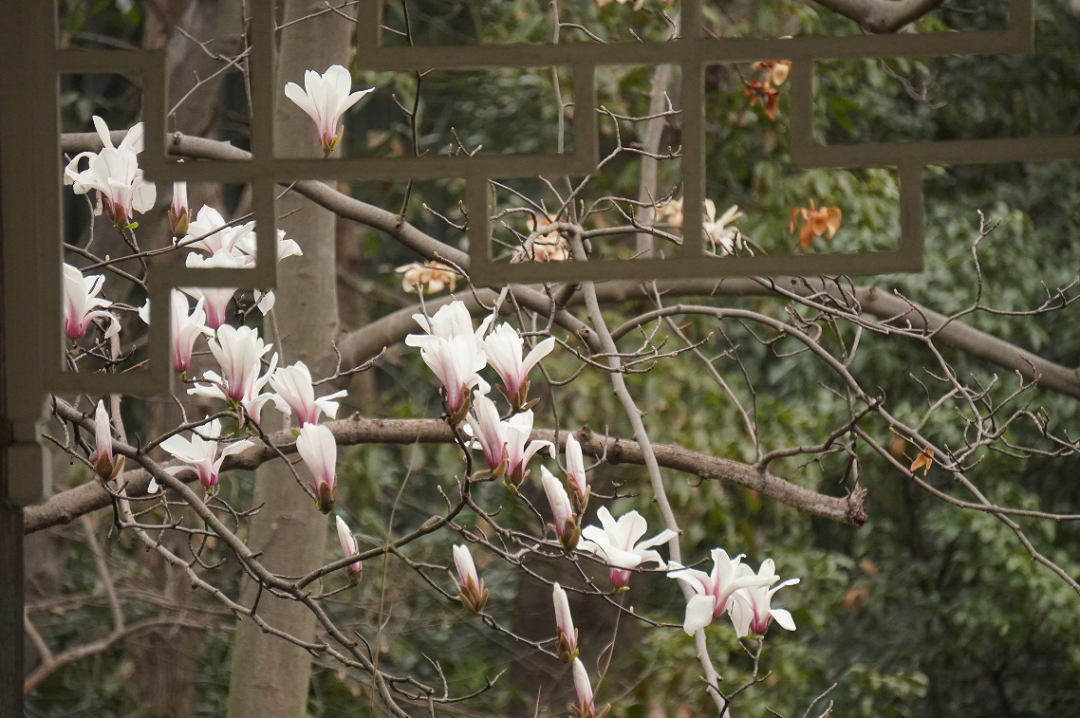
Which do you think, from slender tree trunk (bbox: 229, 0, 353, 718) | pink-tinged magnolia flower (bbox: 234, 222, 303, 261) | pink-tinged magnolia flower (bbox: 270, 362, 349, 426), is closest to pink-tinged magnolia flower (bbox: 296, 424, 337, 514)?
pink-tinged magnolia flower (bbox: 270, 362, 349, 426)

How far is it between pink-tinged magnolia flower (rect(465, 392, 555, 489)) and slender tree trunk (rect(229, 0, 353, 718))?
1085 millimetres

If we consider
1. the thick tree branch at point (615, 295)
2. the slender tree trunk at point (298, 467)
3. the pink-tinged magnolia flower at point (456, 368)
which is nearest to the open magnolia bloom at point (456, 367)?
the pink-tinged magnolia flower at point (456, 368)

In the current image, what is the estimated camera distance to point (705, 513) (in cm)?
281

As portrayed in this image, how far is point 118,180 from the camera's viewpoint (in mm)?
1143

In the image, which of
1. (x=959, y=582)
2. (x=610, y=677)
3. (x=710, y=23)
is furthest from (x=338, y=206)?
(x=959, y=582)

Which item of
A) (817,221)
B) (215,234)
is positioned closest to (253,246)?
(215,234)

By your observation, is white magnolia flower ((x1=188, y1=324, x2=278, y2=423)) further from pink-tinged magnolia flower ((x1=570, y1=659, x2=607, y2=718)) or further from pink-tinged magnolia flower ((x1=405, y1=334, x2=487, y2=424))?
pink-tinged magnolia flower ((x1=570, y1=659, x2=607, y2=718))

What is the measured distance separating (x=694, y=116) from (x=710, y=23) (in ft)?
8.25

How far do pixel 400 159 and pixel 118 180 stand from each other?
1.73ft

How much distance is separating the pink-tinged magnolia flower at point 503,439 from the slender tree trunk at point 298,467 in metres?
1.08

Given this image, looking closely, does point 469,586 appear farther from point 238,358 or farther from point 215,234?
point 215,234

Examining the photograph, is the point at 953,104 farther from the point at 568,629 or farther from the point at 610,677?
the point at 568,629

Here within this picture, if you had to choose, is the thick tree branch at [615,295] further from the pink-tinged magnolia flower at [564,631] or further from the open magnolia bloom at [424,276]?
the pink-tinged magnolia flower at [564,631]

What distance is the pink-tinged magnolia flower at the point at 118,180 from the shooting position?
1.14 metres
